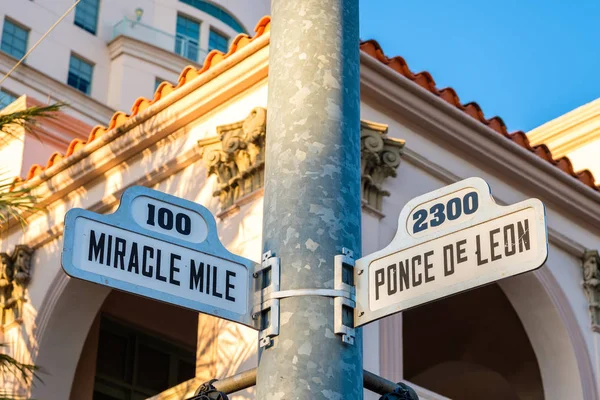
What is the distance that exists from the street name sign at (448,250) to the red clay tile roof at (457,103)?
290 inches

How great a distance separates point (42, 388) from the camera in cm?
1329

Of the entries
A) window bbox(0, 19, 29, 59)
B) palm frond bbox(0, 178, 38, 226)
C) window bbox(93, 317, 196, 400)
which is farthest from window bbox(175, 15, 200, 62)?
palm frond bbox(0, 178, 38, 226)

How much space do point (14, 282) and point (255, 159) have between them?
390 centimetres

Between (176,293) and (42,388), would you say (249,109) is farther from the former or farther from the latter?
(176,293)

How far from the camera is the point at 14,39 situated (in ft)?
136

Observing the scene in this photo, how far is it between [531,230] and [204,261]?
1.32m

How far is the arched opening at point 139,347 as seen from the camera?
14.9m

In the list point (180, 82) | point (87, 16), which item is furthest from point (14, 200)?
point (87, 16)

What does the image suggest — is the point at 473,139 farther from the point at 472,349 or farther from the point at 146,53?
the point at 146,53

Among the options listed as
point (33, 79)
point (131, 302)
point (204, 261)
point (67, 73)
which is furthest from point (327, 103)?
point (67, 73)

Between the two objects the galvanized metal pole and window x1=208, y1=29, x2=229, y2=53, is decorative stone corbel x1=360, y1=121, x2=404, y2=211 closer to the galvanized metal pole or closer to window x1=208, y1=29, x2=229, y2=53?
the galvanized metal pole

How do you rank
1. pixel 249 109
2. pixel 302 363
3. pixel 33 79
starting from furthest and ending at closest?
1. pixel 33 79
2. pixel 249 109
3. pixel 302 363

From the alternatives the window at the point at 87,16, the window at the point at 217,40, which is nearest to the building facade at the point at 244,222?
the window at the point at 87,16

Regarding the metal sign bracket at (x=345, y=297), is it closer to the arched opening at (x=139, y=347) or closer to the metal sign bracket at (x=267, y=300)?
the metal sign bracket at (x=267, y=300)
